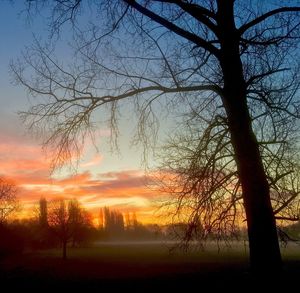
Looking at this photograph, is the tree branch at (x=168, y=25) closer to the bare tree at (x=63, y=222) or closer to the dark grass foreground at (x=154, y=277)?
the dark grass foreground at (x=154, y=277)

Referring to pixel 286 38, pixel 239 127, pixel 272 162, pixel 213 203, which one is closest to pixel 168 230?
pixel 213 203

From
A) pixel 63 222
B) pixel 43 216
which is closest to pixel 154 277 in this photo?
pixel 63 222

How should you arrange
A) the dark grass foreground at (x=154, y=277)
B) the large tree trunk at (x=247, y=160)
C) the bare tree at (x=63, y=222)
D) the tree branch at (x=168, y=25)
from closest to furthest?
1. the large tree trunk at (x=247, y=160)
2. the tree branch at (x=168, y=25)
3. the dark grass foreground at (x=154, y=277)
4. the bare tree at (x=63, y=222)

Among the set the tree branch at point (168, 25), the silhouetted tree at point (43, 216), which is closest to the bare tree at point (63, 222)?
the silhouetted tree at point (43, 216)

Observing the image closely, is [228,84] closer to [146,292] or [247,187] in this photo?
[247,187]

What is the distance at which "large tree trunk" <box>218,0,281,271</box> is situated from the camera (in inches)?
215

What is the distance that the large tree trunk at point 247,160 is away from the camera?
215 inches

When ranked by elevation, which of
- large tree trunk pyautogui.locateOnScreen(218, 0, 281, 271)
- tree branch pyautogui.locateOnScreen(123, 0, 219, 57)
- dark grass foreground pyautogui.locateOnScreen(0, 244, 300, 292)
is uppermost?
tree branch pyautogui.locateOnScreen(123, 0, 219, 57)

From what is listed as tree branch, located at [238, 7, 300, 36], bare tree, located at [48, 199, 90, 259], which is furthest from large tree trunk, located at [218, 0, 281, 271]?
bare tree, located at [48, 199, 90, 259]

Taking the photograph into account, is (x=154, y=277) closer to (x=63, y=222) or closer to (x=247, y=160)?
(x=247, y=160)

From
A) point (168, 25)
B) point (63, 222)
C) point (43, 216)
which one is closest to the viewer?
point (168, 25)

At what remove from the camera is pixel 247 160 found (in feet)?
18.7

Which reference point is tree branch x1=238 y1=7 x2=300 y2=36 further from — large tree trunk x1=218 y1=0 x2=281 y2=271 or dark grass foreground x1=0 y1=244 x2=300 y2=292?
dark grass foreground x1=0 y1=244 x2=300 y2=292

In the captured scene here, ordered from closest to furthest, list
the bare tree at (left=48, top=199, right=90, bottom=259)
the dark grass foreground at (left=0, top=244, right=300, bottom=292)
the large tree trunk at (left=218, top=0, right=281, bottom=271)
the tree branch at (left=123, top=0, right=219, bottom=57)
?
the large tree trunk at (left=218, top=0, right=281, bottom=271)
the tree branch at (left=123, top=0, right=219, bottom=57)
the dark grass foreground at (left=0, top=244, right=300, bottom=292)
the bare tree at (left=48, top=199, right=90, bottom=259)
